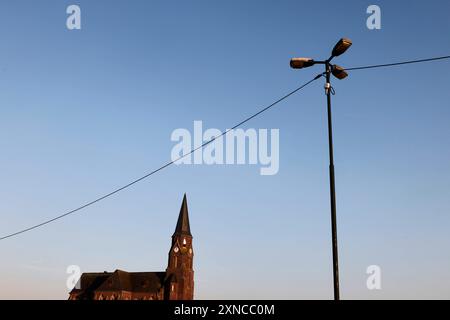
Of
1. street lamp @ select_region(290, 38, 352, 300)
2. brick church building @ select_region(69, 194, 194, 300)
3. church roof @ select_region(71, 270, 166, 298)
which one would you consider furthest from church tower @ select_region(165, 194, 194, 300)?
street lamp @ select_region(290, 38, 352, 300)

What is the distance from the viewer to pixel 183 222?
329ft

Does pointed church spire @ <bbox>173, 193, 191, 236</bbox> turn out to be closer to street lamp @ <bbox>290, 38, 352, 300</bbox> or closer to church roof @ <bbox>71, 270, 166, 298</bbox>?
church roof @ <bbox>71, 270, 166, 298</bbox>

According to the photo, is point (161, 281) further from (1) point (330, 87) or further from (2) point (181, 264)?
(1) point (330, 87)

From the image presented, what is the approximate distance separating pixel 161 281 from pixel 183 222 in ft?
55.8

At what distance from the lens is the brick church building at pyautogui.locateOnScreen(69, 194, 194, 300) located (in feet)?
324

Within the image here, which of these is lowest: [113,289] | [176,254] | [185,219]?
[113,289]

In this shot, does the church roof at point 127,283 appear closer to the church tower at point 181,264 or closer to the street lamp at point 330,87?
A: the church tower at point 181,264

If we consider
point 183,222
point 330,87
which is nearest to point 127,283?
point 183,222

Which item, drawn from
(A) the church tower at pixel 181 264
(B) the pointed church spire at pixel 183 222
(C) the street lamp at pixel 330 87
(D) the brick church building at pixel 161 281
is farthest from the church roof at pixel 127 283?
(C) the street lamp at pixel 330 87
